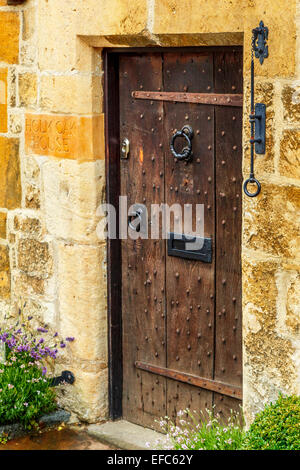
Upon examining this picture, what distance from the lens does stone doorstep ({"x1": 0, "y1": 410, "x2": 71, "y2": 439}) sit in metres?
5.09

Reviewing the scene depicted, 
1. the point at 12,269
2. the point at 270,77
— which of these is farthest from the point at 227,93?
the point at 12,269

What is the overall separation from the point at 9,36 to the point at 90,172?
105 cm

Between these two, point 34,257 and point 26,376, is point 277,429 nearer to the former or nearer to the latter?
point 26,376

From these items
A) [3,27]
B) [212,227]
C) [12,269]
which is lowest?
[12,269]

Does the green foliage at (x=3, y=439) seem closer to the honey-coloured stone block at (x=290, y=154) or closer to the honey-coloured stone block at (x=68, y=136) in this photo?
the honey-coloured stone block at (x=68, y=136)

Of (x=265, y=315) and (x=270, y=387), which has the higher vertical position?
(x=265, y=315)

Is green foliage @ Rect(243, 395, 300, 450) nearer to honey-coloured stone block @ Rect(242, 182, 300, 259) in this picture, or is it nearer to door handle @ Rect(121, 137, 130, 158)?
honey-coloured stone block @ Rect(242, 182, 300, 259)

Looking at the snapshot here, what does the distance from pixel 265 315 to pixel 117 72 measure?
1774mm

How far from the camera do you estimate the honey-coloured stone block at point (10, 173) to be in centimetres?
546

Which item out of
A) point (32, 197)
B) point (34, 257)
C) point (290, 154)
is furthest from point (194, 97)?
point (34, 257)

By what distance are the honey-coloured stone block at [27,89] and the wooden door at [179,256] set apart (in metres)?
0.55

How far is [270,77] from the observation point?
402cm

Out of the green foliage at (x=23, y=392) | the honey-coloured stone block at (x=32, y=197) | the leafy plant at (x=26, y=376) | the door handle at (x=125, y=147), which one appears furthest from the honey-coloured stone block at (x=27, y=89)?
the green foliage at (x=23, y=392)

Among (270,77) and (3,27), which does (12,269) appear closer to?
(3,27)
